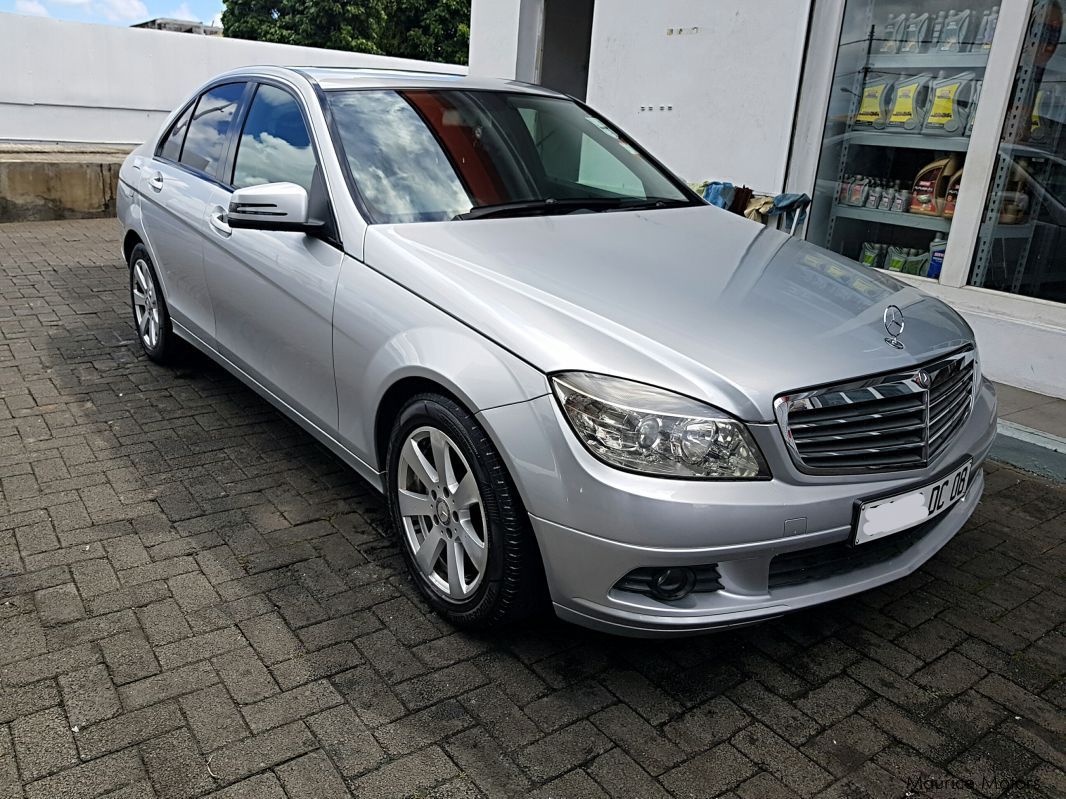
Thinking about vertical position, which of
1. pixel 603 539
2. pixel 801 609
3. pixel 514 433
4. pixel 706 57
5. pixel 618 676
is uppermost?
pixel 706 57

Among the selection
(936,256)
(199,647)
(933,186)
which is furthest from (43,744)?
(933,186)

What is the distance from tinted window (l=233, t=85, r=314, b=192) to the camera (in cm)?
360

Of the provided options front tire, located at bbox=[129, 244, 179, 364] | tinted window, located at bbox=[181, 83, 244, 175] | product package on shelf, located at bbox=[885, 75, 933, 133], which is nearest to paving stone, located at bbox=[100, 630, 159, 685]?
tinted window, located at bbox=[181, 83, 244, 175]

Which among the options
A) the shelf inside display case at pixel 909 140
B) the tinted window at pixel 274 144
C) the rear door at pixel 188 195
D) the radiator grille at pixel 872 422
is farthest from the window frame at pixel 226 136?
the shelf inside display case at pixel 909 140

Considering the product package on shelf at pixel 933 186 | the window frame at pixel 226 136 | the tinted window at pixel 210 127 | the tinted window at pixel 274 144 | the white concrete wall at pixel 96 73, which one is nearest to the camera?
the tinted window at pixel 274 144

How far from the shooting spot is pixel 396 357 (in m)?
2.87

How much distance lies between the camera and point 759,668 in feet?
9.29

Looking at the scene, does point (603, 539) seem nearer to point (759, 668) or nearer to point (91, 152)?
point (759, 668)

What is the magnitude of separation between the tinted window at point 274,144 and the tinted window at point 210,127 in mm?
264

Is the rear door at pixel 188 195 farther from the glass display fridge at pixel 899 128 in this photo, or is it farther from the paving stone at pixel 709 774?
the glass display fridge at pixel 899 128

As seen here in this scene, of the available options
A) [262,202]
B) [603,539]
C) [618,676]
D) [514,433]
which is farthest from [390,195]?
[618,676]

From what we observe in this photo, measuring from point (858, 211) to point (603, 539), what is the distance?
5.01 m

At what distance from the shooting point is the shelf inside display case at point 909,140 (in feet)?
19.2

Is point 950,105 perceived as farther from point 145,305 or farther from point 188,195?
point 145,305
